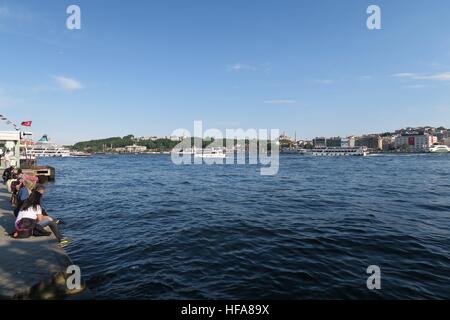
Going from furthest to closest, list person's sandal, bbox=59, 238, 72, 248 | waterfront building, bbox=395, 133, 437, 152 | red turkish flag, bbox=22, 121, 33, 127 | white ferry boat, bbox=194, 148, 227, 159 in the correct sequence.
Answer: waterfront building, bbox=395, 133, 437, 152
white ferry boat, bbox=194, 148, 227, 159
red turkish flag, bbox=22, 121, 33, 127
person's sandal, bbox=59, 238, 72, 248

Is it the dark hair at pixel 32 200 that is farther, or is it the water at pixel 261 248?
the dark hair at pixel 32 200

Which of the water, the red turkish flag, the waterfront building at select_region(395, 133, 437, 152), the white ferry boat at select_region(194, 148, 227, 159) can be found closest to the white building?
the red turkish flag

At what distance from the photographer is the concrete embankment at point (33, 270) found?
19.2 feet

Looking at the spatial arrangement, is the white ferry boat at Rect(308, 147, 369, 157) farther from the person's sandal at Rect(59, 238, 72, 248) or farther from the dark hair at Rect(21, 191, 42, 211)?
the dark hair at Rect(21, 191, 42, 211)

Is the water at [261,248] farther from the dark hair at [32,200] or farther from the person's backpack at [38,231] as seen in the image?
the dark hair at [32,200]

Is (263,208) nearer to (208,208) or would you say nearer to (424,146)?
(208,208)

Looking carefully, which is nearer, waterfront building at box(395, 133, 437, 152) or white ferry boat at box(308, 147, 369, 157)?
white ferry boat at box(308, 147, 369, 157)

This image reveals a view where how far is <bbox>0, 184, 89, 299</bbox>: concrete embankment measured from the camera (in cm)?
585

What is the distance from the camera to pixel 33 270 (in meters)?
6.67

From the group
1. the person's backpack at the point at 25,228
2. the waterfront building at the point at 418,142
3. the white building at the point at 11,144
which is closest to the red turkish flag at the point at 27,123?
the white building at the point at 11,144

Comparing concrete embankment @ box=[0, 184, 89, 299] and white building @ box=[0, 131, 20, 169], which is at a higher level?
white building @ box=[0, 131, 20, 169]

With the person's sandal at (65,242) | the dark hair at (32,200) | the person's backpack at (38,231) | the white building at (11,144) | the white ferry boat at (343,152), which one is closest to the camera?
the dark hair at (32,200)

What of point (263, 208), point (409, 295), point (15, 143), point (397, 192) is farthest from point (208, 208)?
point (15, 143)
